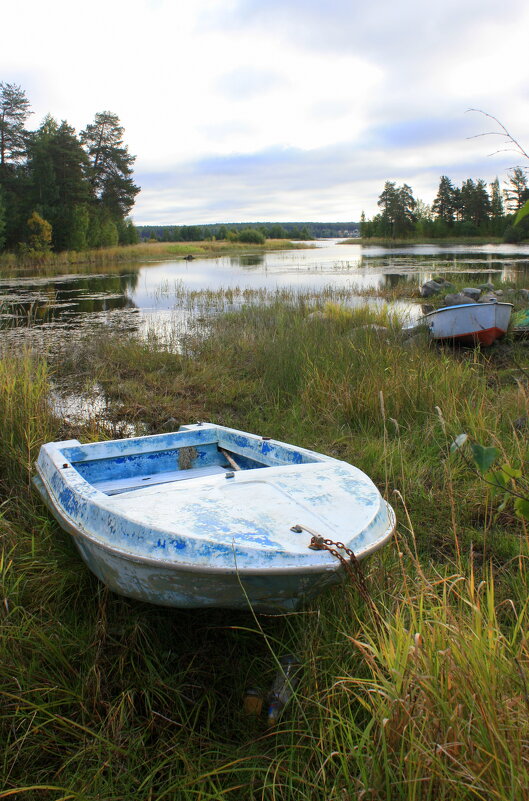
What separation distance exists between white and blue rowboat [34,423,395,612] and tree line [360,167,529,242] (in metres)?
72.6

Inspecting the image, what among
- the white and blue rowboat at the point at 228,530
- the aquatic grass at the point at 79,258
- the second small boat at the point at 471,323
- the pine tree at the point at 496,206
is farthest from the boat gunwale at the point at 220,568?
the pine tree at the point at 496,206

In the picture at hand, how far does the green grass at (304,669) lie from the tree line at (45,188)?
118 ft

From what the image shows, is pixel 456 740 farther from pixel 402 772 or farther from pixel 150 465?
pixel 150 465

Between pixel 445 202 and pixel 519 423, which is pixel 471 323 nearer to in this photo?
pixel 519 423

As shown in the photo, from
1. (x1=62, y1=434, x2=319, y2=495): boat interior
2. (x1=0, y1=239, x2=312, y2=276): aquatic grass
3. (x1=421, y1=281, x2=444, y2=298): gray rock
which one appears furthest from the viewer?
(x1=0, y1=239, x2=312, y2=276): aquatic grass

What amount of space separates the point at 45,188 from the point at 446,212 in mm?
56168

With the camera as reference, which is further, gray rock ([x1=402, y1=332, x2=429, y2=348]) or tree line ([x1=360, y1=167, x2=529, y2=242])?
tree line ([x1=360, y1=167, x2=529, y2=242])

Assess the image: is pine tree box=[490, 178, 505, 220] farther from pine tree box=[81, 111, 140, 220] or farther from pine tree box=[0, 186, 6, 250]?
pine tree box=[0, 186, 6, 250]

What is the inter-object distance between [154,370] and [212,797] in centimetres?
611

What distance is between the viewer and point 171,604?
1999mm

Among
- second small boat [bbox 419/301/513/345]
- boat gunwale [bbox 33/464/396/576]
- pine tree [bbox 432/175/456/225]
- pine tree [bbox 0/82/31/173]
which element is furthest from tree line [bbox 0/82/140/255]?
pine tree [bbox 432/175/456/225]

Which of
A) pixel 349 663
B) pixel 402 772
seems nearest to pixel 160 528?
pixel 349 663

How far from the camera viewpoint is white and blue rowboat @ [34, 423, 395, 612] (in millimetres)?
1790

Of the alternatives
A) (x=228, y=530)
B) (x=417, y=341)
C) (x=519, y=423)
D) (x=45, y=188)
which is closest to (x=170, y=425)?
(x=519, y=423)
